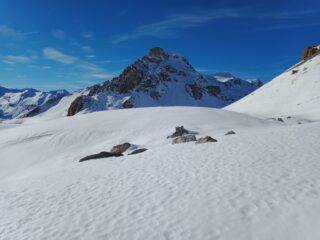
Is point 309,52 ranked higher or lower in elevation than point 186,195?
higher

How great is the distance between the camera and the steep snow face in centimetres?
6708

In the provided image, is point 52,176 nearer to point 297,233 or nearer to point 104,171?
point 104,171

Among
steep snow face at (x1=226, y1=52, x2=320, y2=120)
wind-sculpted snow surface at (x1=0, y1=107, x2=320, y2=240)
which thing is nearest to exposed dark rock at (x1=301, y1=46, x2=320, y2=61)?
steep snow face at (x1=226, y1=52, x2=320, y2=120)

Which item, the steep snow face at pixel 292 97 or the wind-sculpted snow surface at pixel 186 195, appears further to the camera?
the steep snow face at pixel 292 97

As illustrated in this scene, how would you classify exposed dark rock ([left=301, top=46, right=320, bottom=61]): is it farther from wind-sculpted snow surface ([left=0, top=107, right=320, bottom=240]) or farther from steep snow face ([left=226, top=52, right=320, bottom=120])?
wind-sculpted snow surface ([left=0, top=107, right=320, bottom=240])

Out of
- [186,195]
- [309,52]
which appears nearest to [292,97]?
[309,52]

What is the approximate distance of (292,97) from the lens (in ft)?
261

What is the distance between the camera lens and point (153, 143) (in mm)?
31891

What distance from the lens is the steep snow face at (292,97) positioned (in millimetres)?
67081

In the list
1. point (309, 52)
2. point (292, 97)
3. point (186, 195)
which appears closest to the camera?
point (186, 195)

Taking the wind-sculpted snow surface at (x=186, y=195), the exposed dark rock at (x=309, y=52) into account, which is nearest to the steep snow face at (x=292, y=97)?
the exposed dark rock at (x=309, y=52)

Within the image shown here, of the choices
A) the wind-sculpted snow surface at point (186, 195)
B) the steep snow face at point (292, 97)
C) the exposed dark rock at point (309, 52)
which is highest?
the exposed dark rock at point (309, 52)

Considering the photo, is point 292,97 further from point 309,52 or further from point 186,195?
point 186,195

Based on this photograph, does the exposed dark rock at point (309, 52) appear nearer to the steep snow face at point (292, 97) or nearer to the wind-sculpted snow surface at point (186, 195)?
the steep snow face at point (292, 97)
